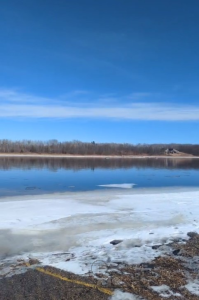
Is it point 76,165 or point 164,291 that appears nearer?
point 164,291

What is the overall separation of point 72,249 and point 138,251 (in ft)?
4.27

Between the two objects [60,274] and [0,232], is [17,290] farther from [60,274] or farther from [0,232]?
[0,232]

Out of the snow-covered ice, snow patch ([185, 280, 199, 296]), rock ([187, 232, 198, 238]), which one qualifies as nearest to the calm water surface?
the snow-covered ice

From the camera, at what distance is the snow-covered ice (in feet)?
18.4

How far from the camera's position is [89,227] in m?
7.75

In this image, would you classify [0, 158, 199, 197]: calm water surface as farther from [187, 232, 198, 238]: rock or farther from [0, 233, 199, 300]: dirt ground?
[0, 233, 199, 300]: dirt ground

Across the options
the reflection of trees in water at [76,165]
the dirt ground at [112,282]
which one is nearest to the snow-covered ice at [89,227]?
the dirt ground at [112,282]

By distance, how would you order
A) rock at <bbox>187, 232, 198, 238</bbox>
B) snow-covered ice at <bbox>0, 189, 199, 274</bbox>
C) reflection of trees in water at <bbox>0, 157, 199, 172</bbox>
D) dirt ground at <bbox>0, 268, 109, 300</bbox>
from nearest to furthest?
dirt ground at <bbox>0, 268, 109, 300</bbox>, snow-covered ice at <bbox>0, 189, 199, 274</bbox>, rock at <bbox>187, 232, 198, 238</bbox>, reflection of trees in water at <bbox>0, 157, 199, 172</bbox>

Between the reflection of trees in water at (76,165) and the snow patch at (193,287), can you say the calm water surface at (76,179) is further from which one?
the snow patch at (193,287)

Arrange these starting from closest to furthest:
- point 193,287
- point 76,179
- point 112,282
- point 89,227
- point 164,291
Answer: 1. point 164,291
2. point 193,287
3. point 112,282
4. point 89,227
5. point 76,179

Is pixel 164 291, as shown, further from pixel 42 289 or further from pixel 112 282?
pixel 42 289

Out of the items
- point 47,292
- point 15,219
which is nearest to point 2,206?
point 15,219

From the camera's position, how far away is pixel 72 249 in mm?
6008

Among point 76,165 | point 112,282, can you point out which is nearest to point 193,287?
point 112,282
